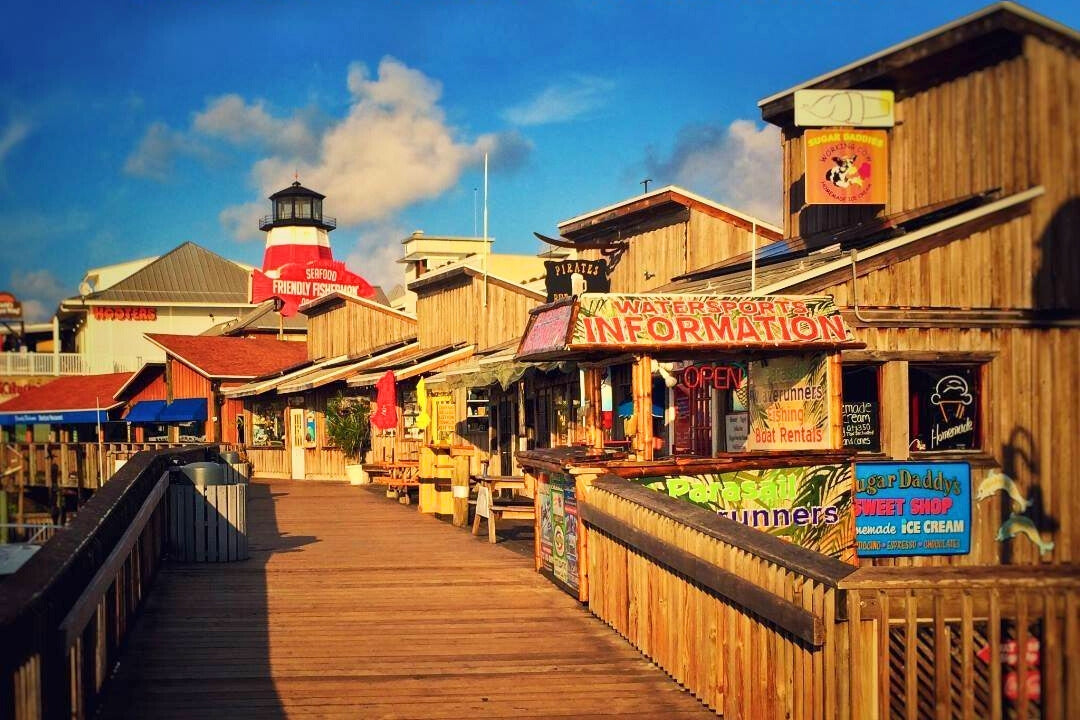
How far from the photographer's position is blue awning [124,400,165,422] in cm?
4784

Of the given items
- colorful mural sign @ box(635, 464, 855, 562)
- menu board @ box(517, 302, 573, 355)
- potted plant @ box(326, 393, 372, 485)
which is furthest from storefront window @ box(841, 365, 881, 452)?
potted plant @ box(326, 393, 372, 485)

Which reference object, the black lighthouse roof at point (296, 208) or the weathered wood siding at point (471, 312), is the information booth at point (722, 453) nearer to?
the weathered wood siding at point (471, 312)

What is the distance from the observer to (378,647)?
33.6ft

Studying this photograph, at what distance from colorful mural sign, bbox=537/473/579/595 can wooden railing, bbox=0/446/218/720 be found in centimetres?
408

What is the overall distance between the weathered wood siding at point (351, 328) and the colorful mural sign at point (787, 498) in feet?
80.2

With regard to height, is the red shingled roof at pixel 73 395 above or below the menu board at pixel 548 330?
below

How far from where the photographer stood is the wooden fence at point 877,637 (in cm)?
569

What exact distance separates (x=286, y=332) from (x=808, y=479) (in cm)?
4768

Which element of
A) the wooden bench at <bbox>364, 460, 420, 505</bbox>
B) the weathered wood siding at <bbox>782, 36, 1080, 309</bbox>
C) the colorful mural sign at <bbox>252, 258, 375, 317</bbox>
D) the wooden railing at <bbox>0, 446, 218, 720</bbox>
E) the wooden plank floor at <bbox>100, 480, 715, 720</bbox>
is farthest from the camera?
the colorful mural sign at <bbox>252, 258, 375, 317</bbox>

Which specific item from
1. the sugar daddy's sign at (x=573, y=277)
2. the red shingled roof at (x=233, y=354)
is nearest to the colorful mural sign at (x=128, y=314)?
the red shingled roof at (x=233, y=354)

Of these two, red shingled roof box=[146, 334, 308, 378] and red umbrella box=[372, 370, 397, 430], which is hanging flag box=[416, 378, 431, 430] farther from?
red shingled roof box=[146, 334, 308, 378]

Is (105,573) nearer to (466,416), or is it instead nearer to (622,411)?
(622,411)

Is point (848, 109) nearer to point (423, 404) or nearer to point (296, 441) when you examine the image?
A: point (423, 404)

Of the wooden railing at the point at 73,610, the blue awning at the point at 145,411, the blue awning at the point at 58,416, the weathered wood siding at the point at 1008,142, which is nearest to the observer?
the wooden railing at the point at 73,610
